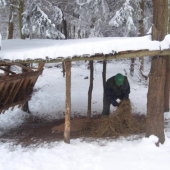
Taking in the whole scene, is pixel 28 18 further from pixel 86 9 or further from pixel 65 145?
pixel 65 145

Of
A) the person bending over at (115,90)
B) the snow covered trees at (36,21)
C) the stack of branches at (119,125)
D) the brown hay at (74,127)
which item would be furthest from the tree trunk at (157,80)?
the snow covered trees at (36,21)

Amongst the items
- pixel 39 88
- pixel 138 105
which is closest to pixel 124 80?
pixel 138 105

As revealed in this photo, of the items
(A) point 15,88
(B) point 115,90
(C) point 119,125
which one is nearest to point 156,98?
(C) point 119,125

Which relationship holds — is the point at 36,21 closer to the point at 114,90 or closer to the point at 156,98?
the point at 114,90

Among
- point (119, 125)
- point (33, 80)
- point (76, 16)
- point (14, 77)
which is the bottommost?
point (119, 125)

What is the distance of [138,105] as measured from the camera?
371 inches

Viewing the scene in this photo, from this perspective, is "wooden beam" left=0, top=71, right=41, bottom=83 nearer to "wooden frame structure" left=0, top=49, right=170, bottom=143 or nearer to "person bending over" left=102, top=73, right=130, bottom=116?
"wooden frame structure" left=0, top=49, right=170, bottom=143

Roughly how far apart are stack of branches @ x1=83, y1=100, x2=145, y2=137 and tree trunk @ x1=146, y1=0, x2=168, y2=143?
109cm

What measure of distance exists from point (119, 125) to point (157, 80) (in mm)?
1893

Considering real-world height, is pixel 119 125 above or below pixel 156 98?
below

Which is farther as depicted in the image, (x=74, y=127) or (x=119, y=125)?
(x=74, y=127)

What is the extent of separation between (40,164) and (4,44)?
3.85 metres

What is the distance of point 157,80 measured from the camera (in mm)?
4871

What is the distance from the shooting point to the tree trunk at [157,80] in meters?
4.76
